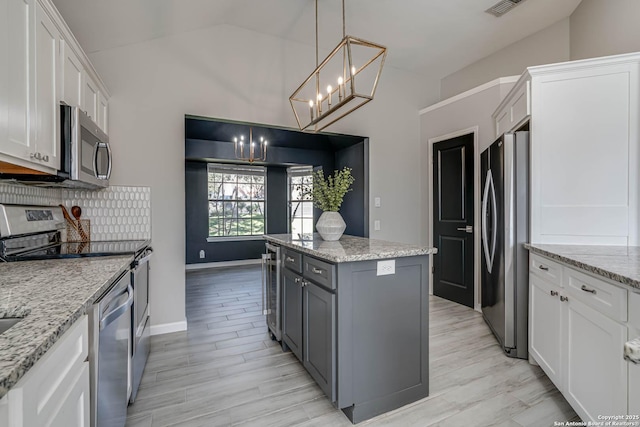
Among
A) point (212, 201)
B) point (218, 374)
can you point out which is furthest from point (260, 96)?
point (212, 201)

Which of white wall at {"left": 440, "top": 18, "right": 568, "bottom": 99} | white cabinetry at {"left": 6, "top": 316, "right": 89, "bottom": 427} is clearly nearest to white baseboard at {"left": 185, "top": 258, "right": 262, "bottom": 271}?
white wall at {"left": 440, "top": 18, "right": 568, "bottom": 99}

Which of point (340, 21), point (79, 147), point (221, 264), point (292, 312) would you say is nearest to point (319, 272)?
point (292, 312)

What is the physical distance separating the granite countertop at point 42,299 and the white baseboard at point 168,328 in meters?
1.48

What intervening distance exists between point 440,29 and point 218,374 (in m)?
4.04

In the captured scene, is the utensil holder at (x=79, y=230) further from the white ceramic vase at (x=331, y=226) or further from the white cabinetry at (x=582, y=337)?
the white cabinetry at (x=582, y=337)

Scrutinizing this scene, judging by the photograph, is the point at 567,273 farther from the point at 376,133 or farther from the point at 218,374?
the point at 376,133

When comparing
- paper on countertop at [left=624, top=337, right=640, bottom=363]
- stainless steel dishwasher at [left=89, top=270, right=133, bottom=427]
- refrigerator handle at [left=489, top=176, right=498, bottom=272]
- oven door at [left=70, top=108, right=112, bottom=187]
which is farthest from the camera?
refrigerator handle at [left=489, top=176, right=498, bottom=272]

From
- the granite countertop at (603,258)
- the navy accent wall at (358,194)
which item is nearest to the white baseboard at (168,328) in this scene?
the navy accent wall at (358,194)

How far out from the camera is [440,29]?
341 cm

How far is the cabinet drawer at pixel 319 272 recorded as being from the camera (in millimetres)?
1780

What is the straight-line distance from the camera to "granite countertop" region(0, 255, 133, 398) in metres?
0.65

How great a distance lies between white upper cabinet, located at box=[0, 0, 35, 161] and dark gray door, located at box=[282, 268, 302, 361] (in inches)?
65.9

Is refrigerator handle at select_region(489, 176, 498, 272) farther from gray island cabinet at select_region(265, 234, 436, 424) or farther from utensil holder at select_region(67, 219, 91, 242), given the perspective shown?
utensil holder at select_region(67, 219, 91, 242)

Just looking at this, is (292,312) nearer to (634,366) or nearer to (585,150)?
(634,366)
